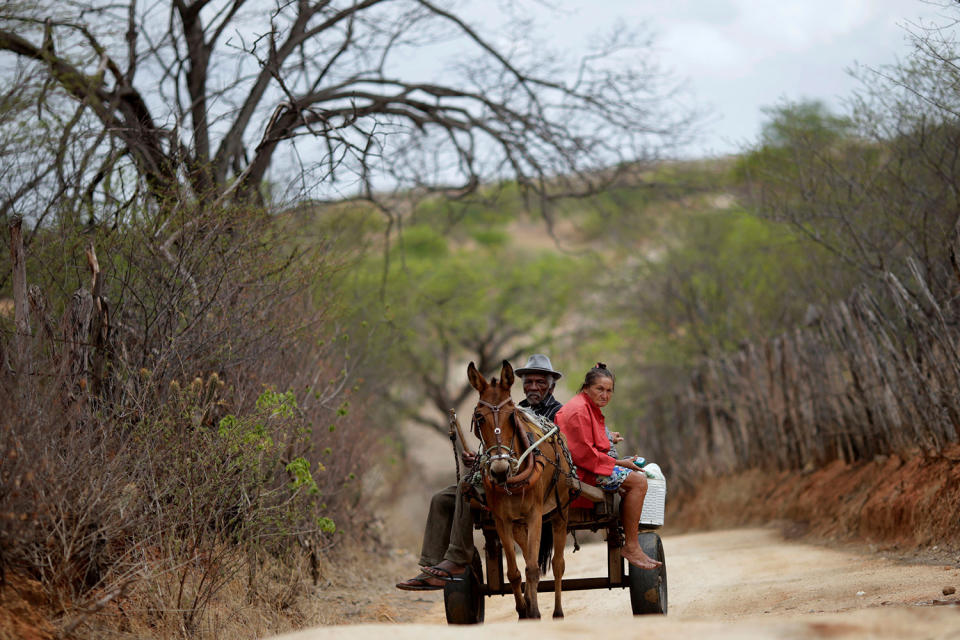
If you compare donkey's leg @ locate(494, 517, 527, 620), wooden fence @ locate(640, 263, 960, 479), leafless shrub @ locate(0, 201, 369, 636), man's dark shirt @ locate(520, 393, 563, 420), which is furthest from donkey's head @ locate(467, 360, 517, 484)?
wooden fence @ locate(640, 263, 960, 479)

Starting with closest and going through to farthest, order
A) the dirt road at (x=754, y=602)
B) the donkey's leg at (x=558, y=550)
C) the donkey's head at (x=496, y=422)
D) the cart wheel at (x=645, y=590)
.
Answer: the dirt road at (x=754, y=602)
the donkey's head at (x=496, y=422)
the donkey's leg at (x=558, y=550)
the cart wheel at (x=645, y=590)

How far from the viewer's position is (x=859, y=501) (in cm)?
1258

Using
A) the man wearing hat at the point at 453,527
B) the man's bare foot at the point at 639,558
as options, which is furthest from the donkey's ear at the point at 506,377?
the man's bare foot at the point at 639,558

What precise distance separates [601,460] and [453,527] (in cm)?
126

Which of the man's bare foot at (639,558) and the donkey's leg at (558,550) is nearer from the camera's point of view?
the donkey's leg at (558,550)

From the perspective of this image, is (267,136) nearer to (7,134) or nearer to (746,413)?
(7,134)

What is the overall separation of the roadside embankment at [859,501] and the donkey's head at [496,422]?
5471 millimetres

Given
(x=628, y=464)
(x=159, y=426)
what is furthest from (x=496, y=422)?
(x=159, y=426)

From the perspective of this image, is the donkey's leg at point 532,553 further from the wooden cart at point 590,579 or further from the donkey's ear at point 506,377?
the donkey's ear at point 506,377

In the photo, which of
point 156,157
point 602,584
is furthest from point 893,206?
point 156,157

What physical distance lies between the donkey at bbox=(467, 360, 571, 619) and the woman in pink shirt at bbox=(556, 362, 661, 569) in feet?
1.48

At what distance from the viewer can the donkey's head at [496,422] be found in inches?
264

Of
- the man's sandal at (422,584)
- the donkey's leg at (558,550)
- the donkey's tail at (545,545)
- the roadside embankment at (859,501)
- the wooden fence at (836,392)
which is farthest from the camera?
the wooden fence at (836,392)

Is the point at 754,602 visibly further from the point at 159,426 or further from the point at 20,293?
the point at 20,293
